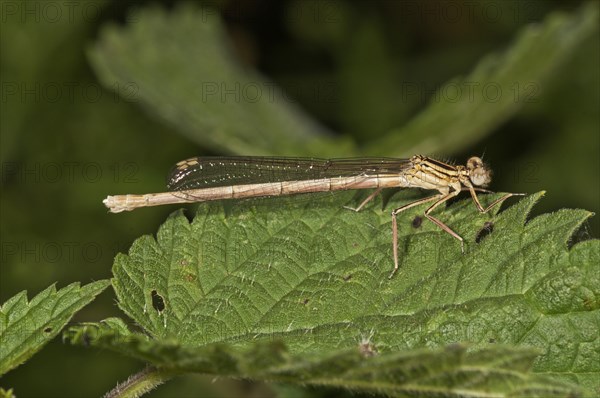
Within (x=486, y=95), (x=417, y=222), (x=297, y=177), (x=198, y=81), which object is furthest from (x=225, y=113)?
(x=417, y=222)

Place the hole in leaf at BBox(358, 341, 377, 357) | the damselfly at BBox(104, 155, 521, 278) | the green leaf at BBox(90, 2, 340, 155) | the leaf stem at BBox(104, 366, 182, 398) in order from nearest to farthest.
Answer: the leaf stem at BBox(104, 366, 182, 398)
the hole in leaf at BBox(358, 341, 377, 357)
the damselfly at BBox(104, 155, 521, 278)
the green leaf at BBox(90, 2, 340, 155)

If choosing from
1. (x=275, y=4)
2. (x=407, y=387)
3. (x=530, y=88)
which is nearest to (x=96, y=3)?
(x=275, y=4)

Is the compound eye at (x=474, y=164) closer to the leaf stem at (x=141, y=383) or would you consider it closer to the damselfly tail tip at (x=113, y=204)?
the damselfly tail tip at (x=113, y=204)

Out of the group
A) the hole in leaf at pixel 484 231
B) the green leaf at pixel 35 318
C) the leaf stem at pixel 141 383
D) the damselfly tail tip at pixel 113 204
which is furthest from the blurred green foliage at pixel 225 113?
the leaf stem at pixel 141 383

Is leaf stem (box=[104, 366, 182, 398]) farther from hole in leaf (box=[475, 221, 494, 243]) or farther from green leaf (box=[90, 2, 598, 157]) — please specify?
green leaf (box=[90, 2, 598, 157])

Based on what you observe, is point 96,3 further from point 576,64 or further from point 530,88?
point 576,64

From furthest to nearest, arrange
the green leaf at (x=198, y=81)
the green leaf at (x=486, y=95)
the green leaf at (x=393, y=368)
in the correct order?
the green leaf at (x=198, y=81)
the green leaf at (x=486, y=95)
the green leaf at (x=393, y=368)

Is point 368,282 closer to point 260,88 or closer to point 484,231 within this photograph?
point 484,231

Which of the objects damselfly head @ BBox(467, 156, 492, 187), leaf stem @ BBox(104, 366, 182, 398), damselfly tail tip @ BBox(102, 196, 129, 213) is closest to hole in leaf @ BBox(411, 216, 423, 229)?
damselfly head @ BBox(467, 156, 492, 187)
